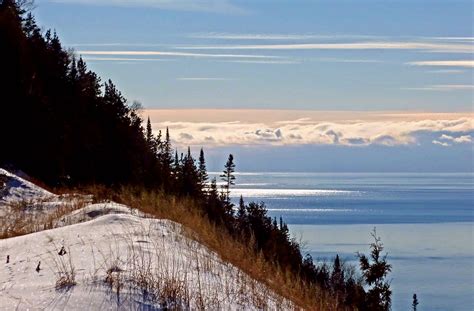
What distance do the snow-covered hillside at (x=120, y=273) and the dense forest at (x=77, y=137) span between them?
11.2 m

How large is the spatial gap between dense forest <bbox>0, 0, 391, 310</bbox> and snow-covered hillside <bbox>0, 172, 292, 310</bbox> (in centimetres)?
1115

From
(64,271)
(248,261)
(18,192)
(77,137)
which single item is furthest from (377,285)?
(64,271)

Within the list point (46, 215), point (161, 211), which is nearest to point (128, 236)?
point (161, 211)

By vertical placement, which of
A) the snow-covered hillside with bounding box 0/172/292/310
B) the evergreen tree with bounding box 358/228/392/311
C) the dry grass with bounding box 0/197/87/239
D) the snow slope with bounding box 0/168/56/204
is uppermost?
the snow slope with bounding box 0/168/56/204

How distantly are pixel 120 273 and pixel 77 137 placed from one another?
37192 mm

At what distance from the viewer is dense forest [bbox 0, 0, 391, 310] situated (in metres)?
37.6

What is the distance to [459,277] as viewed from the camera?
94500 millimetres

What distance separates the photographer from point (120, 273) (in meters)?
9.83

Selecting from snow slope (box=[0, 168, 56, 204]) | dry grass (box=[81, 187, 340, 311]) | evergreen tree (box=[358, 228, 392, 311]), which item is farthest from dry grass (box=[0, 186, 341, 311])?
evergreen tree (box=[358, 228, 392, 311])

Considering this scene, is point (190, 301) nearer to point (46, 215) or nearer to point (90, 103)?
point (46, 215)

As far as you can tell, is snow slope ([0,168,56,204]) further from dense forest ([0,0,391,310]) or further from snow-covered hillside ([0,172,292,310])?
snow-covered hillside ([0,172,292,310])

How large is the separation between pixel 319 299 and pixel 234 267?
5.07ft

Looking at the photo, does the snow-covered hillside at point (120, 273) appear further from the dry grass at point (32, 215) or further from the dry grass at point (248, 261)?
the dry grass at point (32, 215)

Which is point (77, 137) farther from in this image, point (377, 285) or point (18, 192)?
point (18, 192)
